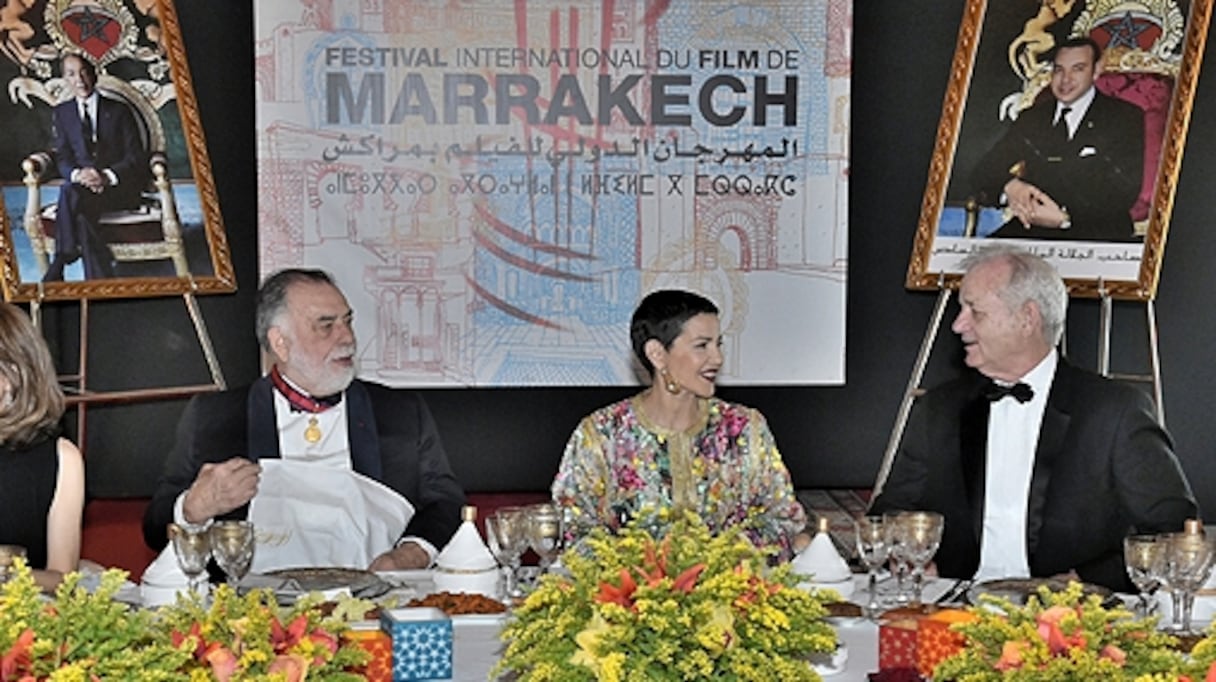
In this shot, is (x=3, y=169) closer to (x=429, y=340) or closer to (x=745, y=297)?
(x=429, y=340)

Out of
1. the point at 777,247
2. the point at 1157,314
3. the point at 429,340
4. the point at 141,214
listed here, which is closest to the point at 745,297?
the point at 777,247

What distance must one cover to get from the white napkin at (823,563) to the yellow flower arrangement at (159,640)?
1.36 metres

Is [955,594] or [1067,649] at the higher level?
[1067,649]

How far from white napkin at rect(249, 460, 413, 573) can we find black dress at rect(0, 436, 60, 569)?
619 millimetres

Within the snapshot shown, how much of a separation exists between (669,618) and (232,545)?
1.14m

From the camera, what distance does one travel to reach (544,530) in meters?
3.52

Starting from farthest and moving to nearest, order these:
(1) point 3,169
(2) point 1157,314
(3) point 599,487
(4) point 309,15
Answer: (2) point 1157,314 → (4) point 309,15 → (1) point 3,169 → (3) point 599,487

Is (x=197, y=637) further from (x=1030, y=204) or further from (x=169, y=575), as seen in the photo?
(x=1030, y=204)

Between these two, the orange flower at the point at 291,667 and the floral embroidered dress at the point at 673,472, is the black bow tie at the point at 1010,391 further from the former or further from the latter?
the orange flower at the point at 291,667

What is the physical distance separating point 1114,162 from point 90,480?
380 cm

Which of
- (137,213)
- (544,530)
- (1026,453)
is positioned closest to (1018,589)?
(544,530)

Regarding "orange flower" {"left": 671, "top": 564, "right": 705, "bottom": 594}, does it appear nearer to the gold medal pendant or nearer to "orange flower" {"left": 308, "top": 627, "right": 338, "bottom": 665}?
"orange flower" {"left": 308, "top": 627, "right": 338, "bottom": 665}

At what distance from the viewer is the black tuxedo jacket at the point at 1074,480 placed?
4.45 metres

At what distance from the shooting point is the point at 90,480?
23.2 ft
